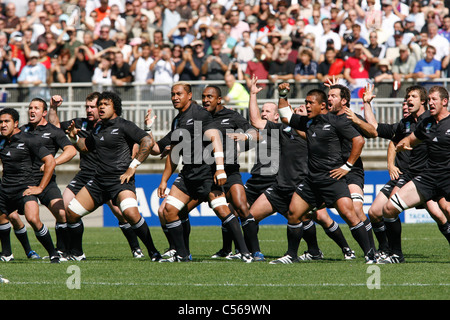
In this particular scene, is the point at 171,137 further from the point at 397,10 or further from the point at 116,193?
the point at 397,10

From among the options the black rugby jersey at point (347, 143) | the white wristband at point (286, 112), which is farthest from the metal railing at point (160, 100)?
the white wristband at point (286, 112)

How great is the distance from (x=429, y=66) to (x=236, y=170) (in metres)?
9.78

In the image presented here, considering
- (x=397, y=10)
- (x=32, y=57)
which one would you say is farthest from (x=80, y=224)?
(x=397, y=10)

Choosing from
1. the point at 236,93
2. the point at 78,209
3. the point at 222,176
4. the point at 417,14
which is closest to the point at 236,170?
the point at 222,176

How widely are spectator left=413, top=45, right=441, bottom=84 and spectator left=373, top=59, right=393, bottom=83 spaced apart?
654 millimetres

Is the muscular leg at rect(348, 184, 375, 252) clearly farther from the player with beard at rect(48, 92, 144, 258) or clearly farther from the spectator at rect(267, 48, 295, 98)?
the spectator at rect(267, 48, 295, 98)

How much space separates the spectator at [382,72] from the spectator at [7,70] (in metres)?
9.37

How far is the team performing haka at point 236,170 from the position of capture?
11.1m

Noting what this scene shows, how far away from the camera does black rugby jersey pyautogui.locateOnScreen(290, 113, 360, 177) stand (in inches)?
436

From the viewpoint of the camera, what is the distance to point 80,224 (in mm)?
12211

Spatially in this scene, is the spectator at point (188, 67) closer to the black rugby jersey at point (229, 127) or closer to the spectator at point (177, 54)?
the spectator at point (177, 54)

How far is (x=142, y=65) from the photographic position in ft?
70.3

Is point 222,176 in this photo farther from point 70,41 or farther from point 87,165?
point 70,41

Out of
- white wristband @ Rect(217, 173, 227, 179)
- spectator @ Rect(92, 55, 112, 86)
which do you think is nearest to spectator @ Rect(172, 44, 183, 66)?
spectator @ Rect(92, 55, 112, 86)
